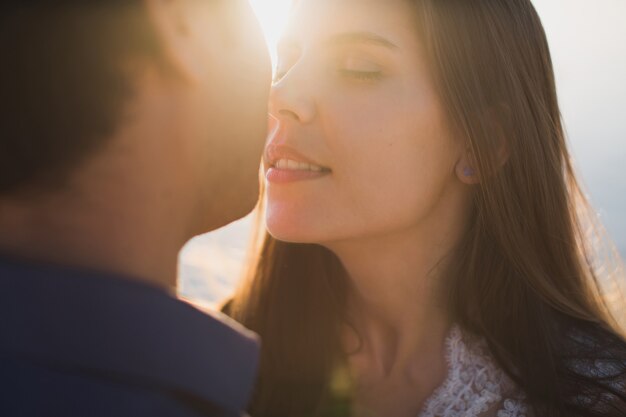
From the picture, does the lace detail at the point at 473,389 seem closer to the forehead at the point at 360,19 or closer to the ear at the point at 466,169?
the ear at the point at 466,169

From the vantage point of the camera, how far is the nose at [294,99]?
87.9 inches

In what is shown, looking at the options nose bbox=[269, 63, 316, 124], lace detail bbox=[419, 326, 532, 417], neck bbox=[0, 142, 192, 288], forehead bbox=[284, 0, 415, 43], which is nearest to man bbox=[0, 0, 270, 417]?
neck bbox=[0, 142, 192, 288]

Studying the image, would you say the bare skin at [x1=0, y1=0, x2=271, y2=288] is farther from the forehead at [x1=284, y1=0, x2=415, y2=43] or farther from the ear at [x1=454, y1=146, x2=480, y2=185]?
→ the ear at [x1=454, y1=146, x2=480, y2=185]

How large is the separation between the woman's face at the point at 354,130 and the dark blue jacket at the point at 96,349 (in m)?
1.36

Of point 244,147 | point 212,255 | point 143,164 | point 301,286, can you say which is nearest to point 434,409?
point 301,286

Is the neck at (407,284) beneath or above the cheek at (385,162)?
beneath

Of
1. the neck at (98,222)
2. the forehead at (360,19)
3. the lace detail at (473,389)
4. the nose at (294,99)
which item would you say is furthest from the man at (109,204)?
the lace detail at (473,389)

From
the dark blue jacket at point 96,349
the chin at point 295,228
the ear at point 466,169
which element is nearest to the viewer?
the dark blue jacket at point 96,349

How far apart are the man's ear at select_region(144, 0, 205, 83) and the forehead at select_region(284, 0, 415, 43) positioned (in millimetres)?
1370

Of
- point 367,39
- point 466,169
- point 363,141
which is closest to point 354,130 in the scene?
point 363,141

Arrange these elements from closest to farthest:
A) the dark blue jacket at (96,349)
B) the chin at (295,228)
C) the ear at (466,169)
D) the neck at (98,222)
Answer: the dark blue jacket at (96,349) < the neck at (98,222) < the chin at (295,228) < the ear at (466,169)

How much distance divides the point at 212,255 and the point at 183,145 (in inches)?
349

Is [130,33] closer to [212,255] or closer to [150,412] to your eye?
[150,412]

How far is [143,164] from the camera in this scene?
941 mm
